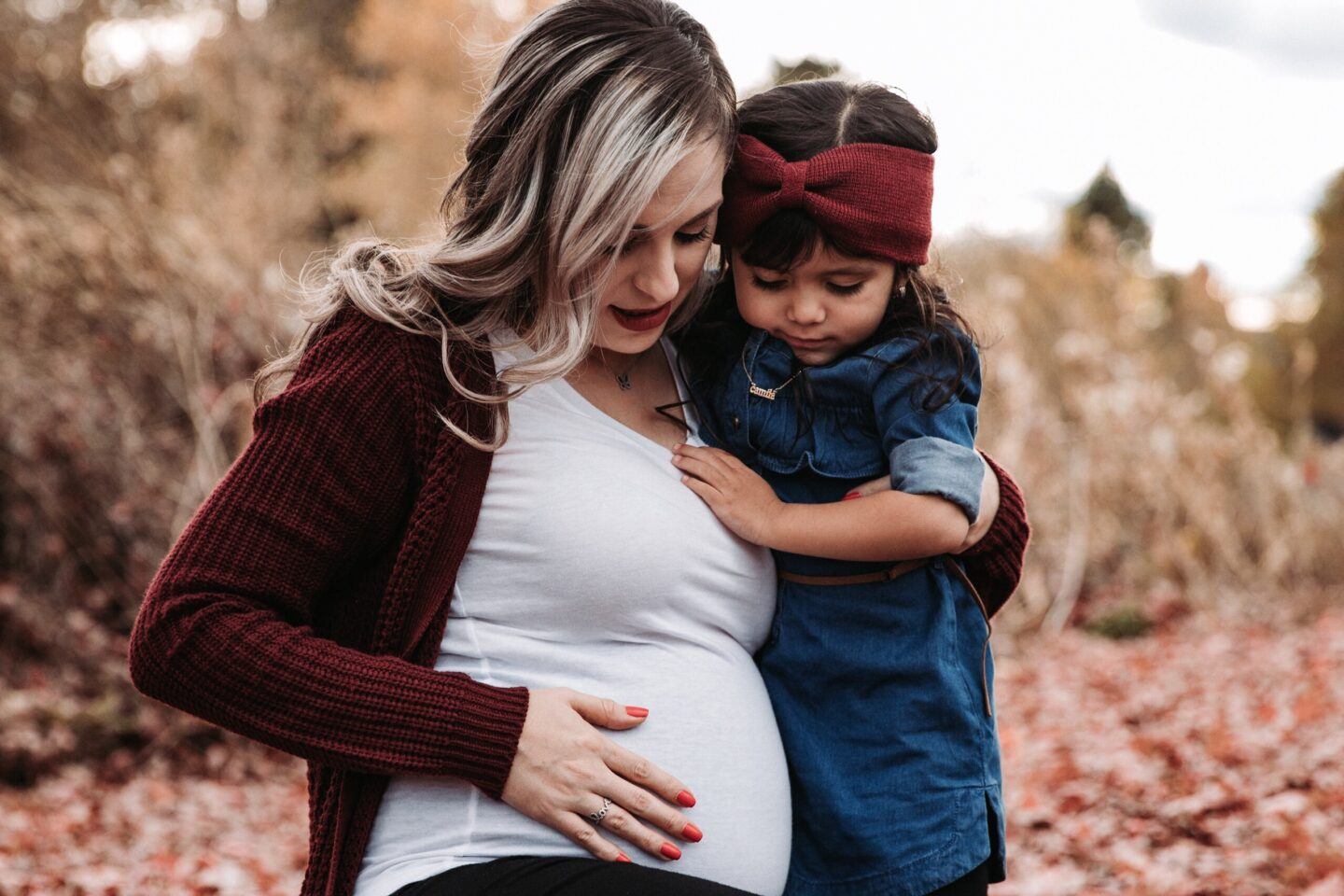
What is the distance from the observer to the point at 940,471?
1.68 metres

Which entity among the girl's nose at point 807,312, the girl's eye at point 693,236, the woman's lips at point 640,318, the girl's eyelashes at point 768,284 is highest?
the girl's eye at point 693,236

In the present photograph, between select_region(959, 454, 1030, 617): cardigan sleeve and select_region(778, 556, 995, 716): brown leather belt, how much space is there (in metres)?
0.04

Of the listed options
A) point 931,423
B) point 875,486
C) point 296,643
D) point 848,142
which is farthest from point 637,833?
point 848,142

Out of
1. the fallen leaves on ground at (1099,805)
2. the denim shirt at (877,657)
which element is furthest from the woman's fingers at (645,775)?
the fallen leaves on ground at (1099,805)

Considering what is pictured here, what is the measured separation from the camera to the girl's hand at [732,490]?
1.74 metres

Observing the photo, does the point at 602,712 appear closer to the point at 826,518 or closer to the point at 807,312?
the point at 826,518

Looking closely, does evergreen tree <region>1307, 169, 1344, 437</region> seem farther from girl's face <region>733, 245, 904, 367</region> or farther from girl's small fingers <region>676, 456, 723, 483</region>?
girl's small fingers <region>676, 456, 723, 483</region>

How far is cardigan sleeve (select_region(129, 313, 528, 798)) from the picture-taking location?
1.44 m

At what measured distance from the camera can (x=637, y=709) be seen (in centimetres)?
159

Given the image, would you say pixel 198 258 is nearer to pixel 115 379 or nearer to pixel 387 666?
pixel 115 379

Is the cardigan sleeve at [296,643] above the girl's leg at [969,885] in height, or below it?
above

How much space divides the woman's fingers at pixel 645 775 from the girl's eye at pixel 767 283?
0.76 meters

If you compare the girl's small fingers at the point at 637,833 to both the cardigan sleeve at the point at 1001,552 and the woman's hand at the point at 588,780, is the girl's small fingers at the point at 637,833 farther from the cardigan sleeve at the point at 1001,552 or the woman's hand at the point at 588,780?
the cardigan sleeve at the point at 1001,552

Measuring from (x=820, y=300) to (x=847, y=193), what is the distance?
0.55 ft
